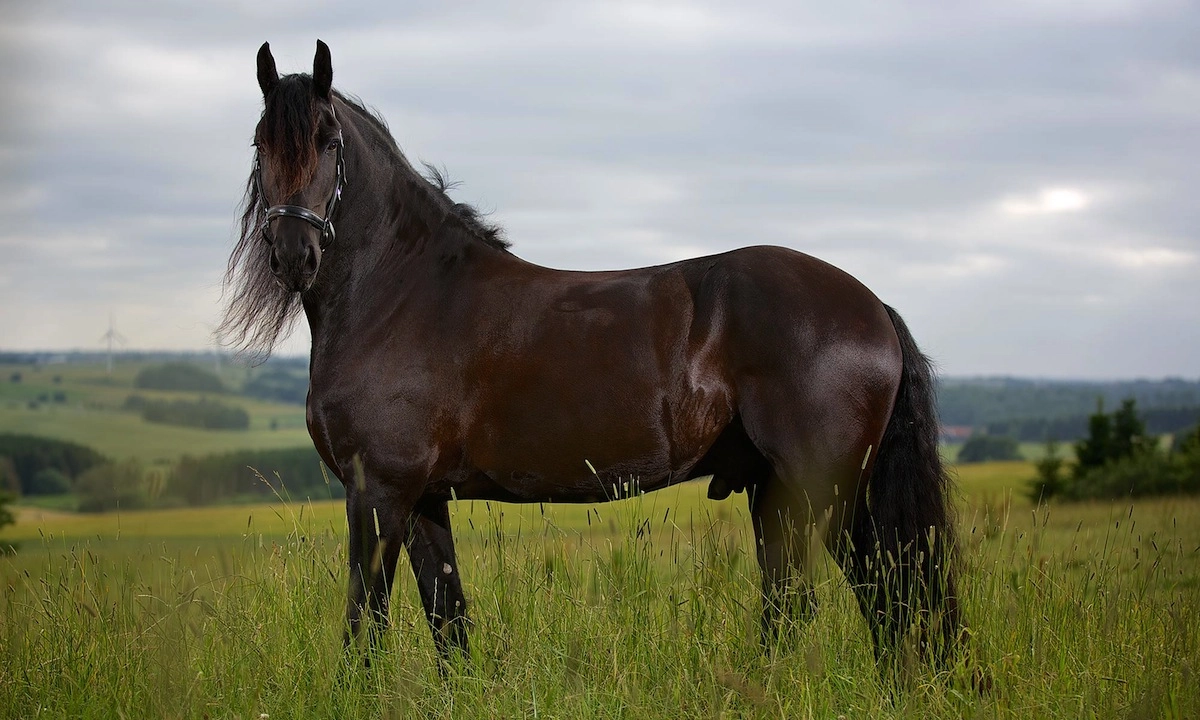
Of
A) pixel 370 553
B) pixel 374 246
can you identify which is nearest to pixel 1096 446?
pixel 374 246

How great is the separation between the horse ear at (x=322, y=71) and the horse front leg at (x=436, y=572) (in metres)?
2.25

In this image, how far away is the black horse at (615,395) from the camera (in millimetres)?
4598

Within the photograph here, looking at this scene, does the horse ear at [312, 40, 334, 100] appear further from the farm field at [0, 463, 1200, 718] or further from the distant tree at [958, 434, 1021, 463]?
the distant tree at [958, 434, 1021, 463]

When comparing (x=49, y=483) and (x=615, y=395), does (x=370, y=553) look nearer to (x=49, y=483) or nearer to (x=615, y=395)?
(x=615, y=395)

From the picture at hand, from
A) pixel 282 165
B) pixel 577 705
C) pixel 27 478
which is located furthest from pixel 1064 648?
pixel 27 478

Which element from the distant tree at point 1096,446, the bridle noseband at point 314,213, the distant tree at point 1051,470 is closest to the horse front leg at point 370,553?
the bridle noseband at point 314,213

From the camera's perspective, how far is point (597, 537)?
5086mm

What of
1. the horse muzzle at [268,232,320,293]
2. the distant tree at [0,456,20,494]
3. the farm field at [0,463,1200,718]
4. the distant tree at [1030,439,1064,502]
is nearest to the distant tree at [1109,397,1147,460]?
the distant tree at [1030,439,1064,502]

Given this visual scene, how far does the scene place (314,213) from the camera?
4602mm

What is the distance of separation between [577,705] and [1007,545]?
3050 mm

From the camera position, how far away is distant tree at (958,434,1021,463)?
104250mm

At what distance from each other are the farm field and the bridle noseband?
1666 millimetres

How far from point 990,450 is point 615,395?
114 meters

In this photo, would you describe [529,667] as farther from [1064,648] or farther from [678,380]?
[1064,648]
